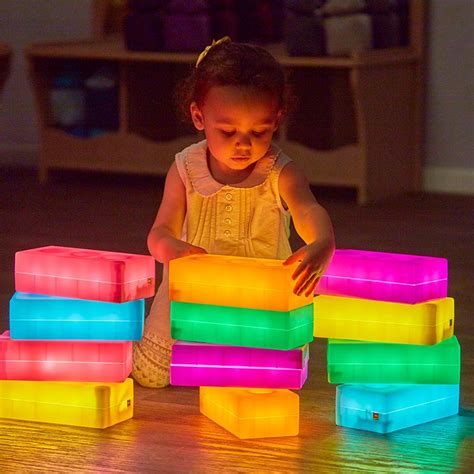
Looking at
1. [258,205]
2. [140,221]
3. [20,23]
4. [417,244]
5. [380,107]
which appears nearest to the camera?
[258,205]

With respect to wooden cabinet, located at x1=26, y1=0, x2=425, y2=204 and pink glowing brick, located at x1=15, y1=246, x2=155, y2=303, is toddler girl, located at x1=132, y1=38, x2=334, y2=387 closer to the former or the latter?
pink glowing brick, located at x1=15, y1=246, x2=155, y2=303

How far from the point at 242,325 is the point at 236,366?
0.07 meters

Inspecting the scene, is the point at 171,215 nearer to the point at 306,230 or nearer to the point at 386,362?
the point at 306,230

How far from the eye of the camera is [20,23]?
194 inches

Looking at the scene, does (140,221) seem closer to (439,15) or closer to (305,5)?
(305,5)

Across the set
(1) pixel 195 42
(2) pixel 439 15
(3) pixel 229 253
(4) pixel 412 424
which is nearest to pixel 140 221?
(1) pixel 195 42

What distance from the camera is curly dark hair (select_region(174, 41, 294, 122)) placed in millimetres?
1870

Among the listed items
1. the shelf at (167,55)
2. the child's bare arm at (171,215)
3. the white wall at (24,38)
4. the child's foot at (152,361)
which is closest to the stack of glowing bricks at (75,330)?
the child's bare arm at (171,215)

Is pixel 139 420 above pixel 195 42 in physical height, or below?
below

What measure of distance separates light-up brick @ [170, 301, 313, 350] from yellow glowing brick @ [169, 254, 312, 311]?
0.03 feet

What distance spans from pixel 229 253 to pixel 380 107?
214cm

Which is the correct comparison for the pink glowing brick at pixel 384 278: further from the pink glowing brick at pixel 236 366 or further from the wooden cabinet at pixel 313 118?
the wooden cabinet at pixel 313 118

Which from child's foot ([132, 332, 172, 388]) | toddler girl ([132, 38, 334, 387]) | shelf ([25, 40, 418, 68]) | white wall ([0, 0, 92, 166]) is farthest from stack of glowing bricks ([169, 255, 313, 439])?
white wall ([0, 0, 92, 166])

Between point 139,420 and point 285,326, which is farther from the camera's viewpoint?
point 139,420
